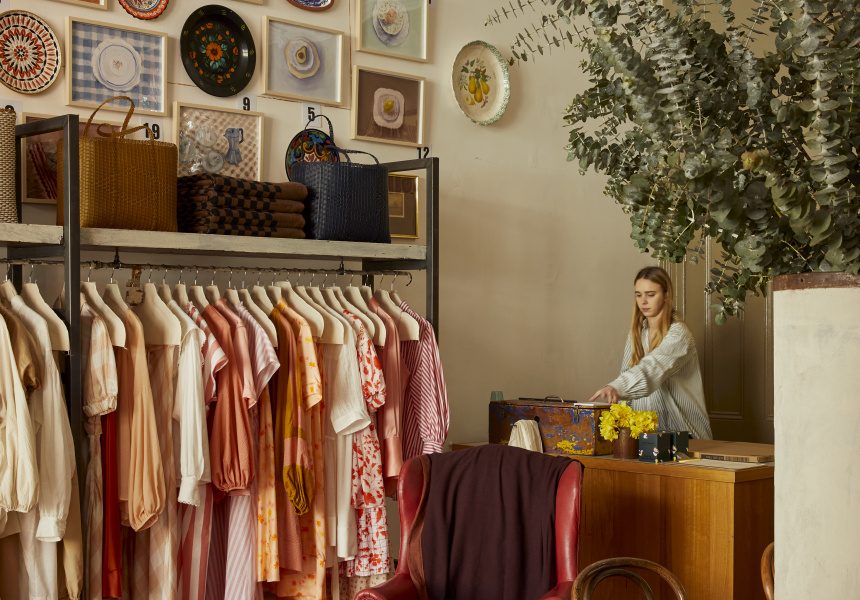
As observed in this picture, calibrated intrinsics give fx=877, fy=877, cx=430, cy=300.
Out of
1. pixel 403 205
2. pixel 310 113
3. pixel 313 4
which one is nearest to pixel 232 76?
pixel 310 113

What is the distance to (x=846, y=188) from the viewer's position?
3.30ft

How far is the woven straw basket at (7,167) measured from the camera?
2688 mm

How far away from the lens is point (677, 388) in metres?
4.38

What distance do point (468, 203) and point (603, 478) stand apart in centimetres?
155

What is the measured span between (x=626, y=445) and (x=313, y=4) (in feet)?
7.68

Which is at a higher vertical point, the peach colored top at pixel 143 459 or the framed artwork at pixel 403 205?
the framed artwork at pixel 403 205

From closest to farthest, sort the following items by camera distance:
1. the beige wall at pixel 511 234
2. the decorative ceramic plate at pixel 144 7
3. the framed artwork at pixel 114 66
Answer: the framed artwork at pixel 114 66 < the decorative ceramic plate at pixel 144 7 < the beige wall at pixel 511 234

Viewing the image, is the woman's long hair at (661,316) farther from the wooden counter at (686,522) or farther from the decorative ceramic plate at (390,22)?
the decorative ceramic plate at (390,22)

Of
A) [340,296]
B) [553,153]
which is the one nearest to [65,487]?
[340,296]

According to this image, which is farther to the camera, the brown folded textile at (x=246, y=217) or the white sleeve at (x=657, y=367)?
the white sleeve at (x=657, y=367)

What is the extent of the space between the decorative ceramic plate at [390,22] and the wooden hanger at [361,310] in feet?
4.43

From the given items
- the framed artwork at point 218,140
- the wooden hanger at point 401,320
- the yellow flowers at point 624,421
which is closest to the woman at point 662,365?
the yellow flowers at point 624,421

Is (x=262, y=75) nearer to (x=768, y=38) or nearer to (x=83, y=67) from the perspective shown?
(x=83, y=67)

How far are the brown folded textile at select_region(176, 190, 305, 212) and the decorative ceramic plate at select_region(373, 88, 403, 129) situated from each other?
3.30 feet
